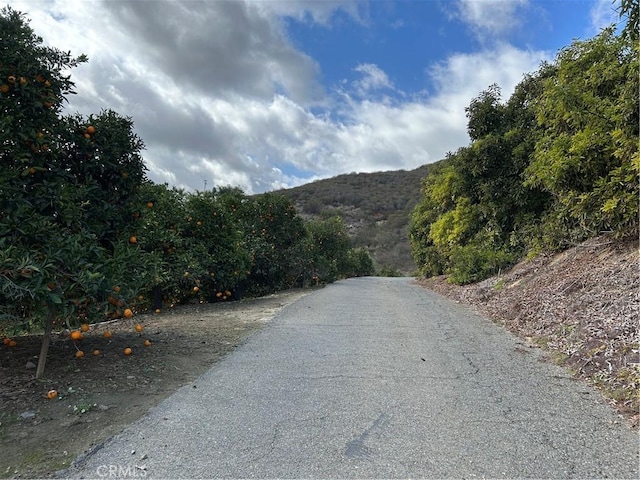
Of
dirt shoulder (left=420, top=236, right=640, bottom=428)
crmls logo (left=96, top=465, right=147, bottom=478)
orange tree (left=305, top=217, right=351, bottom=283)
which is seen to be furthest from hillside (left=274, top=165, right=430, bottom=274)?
crmls logo (left=96, top=465, right=147, bottom=478)

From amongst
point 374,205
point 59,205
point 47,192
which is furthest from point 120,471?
point 374,205

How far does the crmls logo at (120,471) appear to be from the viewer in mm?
2766

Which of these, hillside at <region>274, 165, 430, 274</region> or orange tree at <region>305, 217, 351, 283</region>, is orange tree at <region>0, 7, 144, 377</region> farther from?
hillside at <region>274, 165, 430, 274</region>

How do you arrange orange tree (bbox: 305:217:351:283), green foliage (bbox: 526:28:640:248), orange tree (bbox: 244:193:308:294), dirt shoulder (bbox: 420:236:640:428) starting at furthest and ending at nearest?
orange tree (bbox: 305:217:351:283) → orange tree (bbox: 244:193:308:294) → green foliage (bbox: 526:28:640:248) → dirt shoulder (bbox: 420:236:640:428)

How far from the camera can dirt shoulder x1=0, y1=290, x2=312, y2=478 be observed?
3.09 meters

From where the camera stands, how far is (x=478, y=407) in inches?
152

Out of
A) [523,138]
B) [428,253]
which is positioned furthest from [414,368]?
[428,253]

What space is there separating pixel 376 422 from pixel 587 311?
4.21 metres

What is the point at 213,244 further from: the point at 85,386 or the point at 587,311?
the point at 587,311

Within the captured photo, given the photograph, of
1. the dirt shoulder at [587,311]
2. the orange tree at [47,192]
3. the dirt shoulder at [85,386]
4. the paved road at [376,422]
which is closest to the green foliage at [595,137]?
the dirt shoulder at [587,311]

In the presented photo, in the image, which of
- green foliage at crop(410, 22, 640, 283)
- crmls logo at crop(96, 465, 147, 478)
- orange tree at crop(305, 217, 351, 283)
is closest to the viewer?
crmls logo at crop(96, 465, 147, 478)

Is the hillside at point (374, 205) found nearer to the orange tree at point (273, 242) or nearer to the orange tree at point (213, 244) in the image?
the orange tree at point (273, 242)

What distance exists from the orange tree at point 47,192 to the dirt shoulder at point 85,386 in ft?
1.59

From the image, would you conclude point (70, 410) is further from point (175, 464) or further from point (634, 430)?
point (634, 430)
